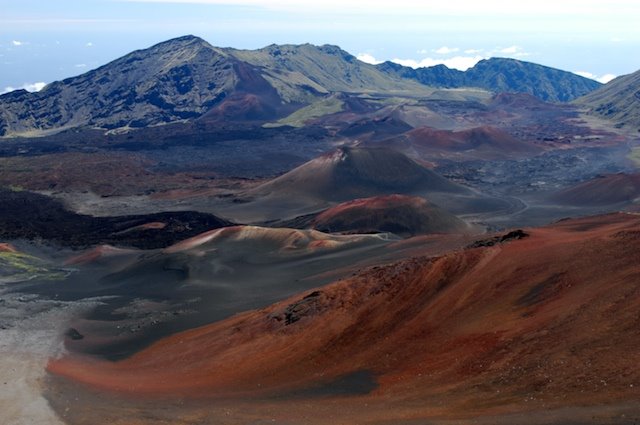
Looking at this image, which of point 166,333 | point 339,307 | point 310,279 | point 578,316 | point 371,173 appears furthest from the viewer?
point 371,173

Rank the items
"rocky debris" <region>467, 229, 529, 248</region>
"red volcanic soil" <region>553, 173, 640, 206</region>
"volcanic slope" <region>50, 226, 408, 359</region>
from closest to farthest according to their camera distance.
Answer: "rocky debris" <region>467, 229, 529, 248</region> → "volcanic slope" <region>50, 226, 408, 359</region> → "red volcanic soil" <region>553, 173, 640, 206</region>

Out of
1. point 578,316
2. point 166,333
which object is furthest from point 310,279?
point 578,316

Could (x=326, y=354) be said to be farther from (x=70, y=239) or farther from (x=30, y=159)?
(x=30, y=159)

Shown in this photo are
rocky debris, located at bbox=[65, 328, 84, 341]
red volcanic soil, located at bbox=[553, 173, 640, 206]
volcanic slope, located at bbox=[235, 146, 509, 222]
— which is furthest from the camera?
volcanic slope, located at bbox=[235, 146, 509, 222]

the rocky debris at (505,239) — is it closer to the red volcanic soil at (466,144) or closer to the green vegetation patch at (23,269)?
the green vegetation patch at (23,269)

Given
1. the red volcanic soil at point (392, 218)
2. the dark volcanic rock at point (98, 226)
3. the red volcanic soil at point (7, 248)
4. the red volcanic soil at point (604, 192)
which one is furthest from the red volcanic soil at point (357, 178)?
the red volcanic soil at point (7, 248)

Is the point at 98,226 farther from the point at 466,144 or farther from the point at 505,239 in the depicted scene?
the point at 466,144

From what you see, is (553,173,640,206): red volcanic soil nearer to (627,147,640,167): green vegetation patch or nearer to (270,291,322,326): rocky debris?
(627,147,640,167): green vegetation patch

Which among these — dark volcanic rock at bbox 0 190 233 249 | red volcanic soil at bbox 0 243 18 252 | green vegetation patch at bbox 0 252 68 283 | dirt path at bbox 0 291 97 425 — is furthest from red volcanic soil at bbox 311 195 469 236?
dirt path at bbox 0 291 97 425
